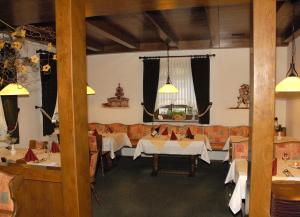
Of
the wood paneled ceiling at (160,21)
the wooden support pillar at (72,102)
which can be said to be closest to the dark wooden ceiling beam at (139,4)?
the wood paneled ceiling at (160,21)

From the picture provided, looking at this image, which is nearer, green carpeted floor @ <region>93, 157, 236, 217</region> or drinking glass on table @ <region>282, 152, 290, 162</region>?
drinking glass on table @ <region>282, 152, 290, 162</region>

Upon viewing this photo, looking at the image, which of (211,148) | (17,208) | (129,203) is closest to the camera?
(17,208)

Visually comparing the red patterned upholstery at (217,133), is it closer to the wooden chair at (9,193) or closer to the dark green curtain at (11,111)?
the dark green curtain at (11,111)

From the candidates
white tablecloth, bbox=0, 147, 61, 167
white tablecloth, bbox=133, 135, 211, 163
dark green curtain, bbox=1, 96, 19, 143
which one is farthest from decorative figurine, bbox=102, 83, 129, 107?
white tablecloth, bbox=0, 147, 61, 167

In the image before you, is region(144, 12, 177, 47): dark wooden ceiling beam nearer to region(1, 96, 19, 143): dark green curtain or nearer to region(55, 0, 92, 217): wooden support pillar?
region(55, 0, 92, 217): wooden support pillar

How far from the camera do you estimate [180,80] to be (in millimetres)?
7055

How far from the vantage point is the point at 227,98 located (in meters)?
6.88

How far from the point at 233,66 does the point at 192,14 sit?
2.91 m

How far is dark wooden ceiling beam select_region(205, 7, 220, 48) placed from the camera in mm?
3851

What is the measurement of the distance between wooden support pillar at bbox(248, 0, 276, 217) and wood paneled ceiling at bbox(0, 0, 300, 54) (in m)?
0.76

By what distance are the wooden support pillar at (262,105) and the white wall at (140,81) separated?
4975 mm

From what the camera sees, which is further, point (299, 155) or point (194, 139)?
point (194, 139)

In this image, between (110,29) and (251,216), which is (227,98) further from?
(251,216)

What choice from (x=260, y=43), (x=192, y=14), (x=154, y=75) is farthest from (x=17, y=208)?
(x=154, y=75)
